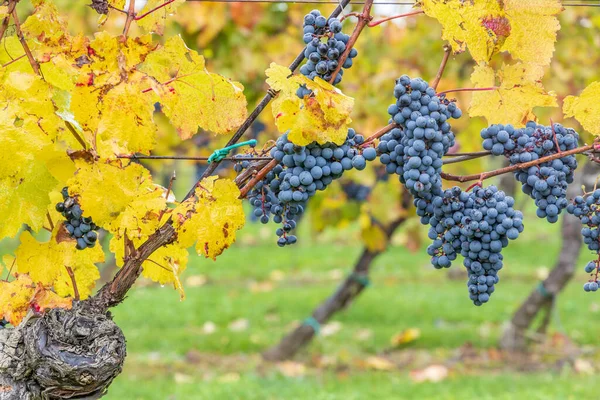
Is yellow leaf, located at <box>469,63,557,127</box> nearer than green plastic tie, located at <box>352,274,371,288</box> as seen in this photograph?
Yes

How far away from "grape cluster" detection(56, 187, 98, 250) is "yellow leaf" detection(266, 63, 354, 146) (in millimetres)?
553

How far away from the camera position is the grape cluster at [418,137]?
171cm

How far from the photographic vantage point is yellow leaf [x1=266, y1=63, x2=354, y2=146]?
5.44ft

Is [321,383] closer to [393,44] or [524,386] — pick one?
[524,386]

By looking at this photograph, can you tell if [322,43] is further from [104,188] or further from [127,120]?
[104,188]

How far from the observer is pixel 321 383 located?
5035 mm

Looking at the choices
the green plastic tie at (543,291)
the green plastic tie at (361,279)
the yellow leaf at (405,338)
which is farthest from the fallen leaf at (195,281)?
the green plastic tie at (543,291)

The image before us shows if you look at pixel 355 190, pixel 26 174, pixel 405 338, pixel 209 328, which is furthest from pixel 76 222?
pixel 209 328

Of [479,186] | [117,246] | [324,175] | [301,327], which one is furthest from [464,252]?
[301,327]

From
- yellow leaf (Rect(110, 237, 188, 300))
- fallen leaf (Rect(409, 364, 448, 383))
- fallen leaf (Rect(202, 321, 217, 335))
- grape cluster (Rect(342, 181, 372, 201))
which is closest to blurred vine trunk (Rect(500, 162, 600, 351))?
fallen leaf (Rect(409, 364, 448, 383))

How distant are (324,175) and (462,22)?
21.8 inches

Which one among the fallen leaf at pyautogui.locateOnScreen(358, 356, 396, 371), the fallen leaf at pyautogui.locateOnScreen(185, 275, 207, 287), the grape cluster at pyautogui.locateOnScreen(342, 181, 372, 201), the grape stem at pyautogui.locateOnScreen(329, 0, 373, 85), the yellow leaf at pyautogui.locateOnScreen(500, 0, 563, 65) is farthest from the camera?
the fallen leaf at pyautogui.locateOnScreen(185, 275, 207, 287)

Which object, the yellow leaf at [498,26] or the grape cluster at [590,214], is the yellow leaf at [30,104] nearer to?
the yellow leaf at [498,26]

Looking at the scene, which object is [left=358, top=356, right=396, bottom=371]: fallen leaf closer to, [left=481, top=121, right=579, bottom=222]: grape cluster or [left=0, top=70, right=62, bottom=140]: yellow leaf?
[left=481, top=121, right=579, bottom=222]: grape cluster
